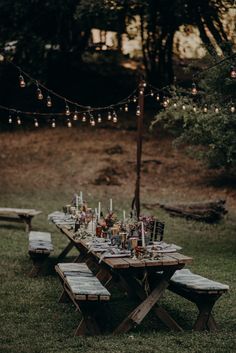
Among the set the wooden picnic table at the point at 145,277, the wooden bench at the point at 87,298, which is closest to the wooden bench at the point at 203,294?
the wooden picnic table at the point at 145,277

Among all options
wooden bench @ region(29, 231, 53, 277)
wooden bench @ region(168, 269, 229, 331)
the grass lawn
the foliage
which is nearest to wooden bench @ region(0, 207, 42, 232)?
the grass lawn

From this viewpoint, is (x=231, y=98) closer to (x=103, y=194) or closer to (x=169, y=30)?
(x=103, y=194)

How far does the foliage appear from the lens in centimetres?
1125

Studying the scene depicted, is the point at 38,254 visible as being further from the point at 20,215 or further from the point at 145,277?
the point at 20,215

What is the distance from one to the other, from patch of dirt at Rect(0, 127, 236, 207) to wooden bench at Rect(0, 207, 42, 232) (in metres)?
3.83

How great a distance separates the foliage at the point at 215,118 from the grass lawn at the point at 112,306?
1.92m

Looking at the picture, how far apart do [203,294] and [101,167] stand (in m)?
13.6

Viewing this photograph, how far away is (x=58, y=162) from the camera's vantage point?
20828 mm

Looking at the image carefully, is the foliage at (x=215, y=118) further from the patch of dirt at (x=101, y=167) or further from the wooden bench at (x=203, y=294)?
the patch of dirt at (x=101, y=167)

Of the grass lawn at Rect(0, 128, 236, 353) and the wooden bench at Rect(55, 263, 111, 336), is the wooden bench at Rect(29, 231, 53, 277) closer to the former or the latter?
the grass lawn at Rect(0, 128, 236, 353)

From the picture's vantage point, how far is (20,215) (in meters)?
14.0

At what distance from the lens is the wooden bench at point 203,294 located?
6.60 m

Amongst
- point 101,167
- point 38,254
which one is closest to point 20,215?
point 38,254

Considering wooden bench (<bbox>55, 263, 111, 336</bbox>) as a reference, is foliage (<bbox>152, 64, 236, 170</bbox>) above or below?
above
